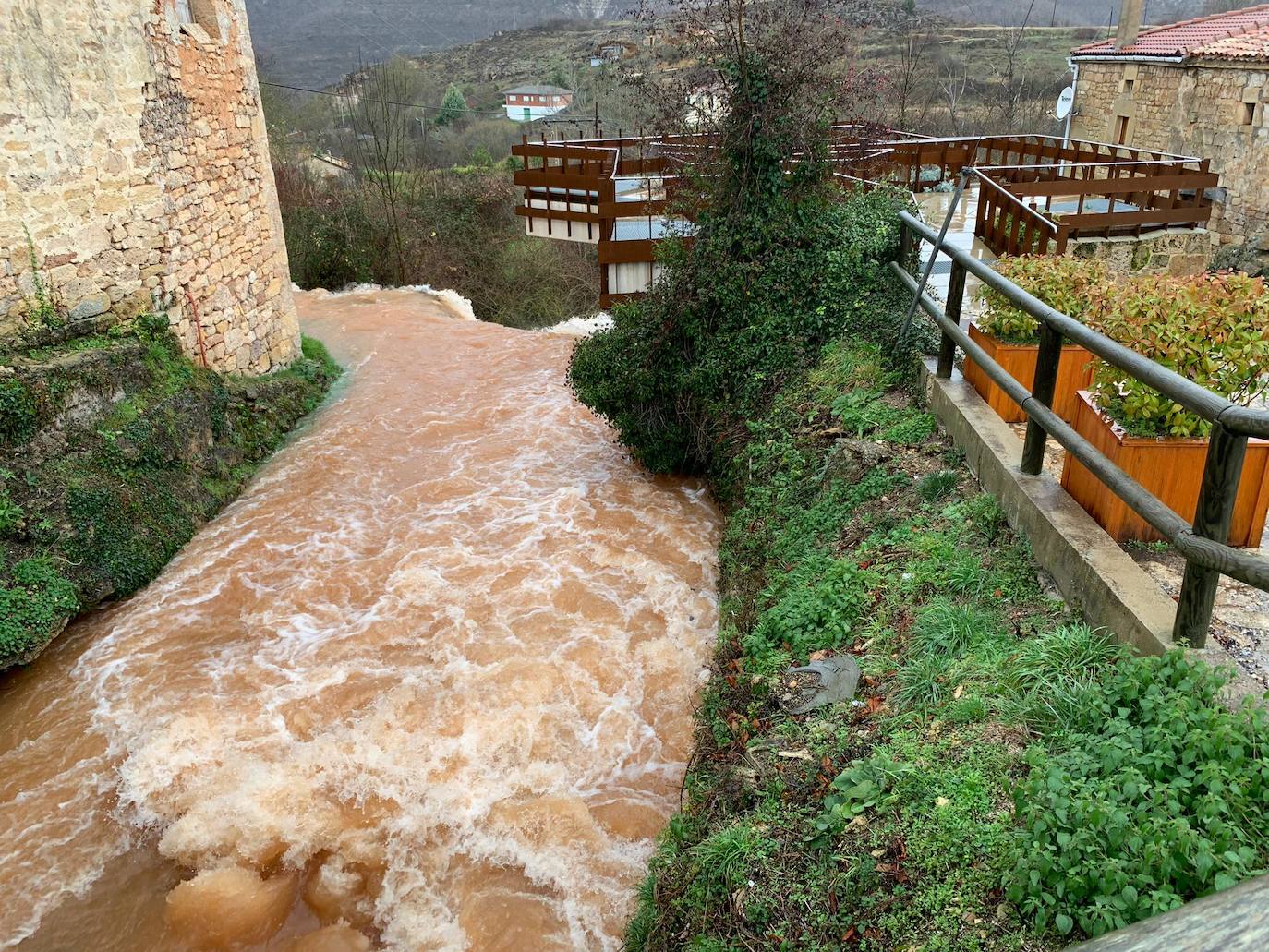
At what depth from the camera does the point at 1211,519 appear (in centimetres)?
259

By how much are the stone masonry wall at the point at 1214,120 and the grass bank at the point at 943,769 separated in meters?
14.9

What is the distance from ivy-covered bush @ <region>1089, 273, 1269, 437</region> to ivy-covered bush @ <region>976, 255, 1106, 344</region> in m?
0.70

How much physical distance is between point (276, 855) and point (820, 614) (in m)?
3.35

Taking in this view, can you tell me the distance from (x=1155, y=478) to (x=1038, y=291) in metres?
1.58

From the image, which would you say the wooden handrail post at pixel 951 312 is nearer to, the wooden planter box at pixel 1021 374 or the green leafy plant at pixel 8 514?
the wooden planter box at pixel 1021 374

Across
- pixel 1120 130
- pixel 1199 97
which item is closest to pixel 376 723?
pixel 1199 97

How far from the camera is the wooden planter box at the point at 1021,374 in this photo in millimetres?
4363

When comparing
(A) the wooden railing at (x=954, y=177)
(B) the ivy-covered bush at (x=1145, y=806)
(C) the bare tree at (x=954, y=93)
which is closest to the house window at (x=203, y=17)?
(A) the wooden railing at (x=954, y=177)

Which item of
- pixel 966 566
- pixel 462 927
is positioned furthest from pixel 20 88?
pixel 966 566

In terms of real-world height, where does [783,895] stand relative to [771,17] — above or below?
below

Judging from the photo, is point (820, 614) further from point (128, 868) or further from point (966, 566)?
point (128, 868)

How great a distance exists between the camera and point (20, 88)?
294 inches

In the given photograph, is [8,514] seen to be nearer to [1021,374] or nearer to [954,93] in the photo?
[1021,374]

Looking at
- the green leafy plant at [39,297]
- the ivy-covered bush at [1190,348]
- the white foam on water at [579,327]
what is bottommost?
the white foam on water at [579,327]
